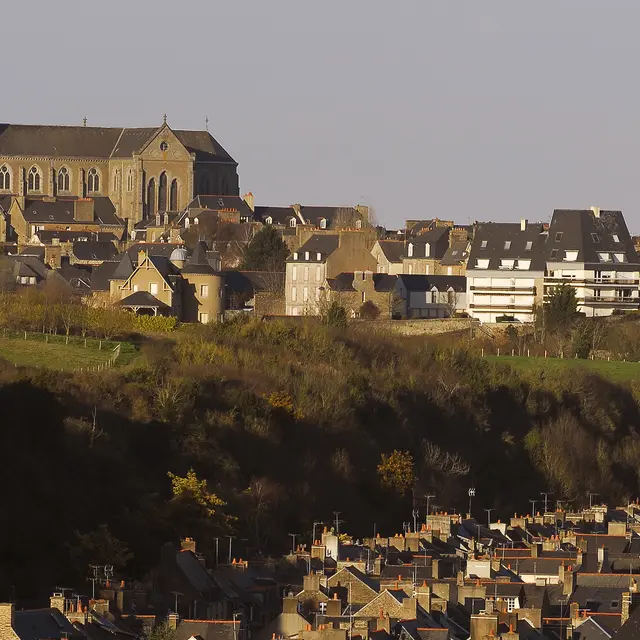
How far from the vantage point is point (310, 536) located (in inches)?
1778

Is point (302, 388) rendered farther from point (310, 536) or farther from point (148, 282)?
point (148, 282)

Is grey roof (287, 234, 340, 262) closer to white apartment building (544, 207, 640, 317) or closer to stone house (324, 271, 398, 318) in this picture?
stone house (324, 271, 398, 318)

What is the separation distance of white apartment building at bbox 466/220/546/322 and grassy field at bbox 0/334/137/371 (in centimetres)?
2187

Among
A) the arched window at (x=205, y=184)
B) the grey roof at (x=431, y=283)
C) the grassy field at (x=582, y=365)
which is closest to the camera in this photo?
the grassy field at (x=582, y=365)

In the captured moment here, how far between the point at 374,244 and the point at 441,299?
36.7 ft

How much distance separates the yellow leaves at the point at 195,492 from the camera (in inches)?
1770

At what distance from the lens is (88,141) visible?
125 m

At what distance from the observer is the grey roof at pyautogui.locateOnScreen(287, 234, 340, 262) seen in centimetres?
8506

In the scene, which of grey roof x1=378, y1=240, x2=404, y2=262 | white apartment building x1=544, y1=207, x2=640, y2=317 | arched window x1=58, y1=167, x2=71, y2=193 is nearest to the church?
arched window x1=58, y1=167, x2=71, y2=193

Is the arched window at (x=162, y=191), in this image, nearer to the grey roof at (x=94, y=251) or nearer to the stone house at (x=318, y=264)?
the grey roof at (x=94, y=251)

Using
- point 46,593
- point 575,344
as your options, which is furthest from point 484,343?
point 46,593

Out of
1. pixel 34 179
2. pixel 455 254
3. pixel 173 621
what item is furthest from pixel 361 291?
pixel 173 621

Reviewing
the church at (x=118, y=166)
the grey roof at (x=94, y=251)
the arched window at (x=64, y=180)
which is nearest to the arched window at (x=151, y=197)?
the church at (x=118, y=166)

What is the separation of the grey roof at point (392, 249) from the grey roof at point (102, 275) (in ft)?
42.2
